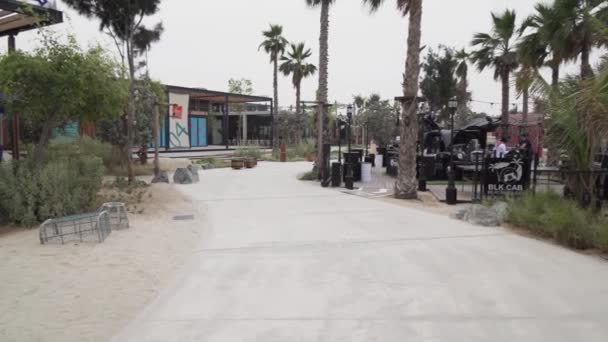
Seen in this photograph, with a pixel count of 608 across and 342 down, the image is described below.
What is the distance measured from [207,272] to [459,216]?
509cm

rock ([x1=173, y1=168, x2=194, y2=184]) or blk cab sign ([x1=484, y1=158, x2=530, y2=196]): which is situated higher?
blk cab sign ([x1=484, y1=158, x2=530, y2=196])

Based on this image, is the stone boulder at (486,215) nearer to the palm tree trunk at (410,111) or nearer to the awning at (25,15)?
the palm tree trunk at (410,111)

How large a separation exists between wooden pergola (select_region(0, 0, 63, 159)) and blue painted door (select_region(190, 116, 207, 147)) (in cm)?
2620

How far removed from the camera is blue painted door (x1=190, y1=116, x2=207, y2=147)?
124ft

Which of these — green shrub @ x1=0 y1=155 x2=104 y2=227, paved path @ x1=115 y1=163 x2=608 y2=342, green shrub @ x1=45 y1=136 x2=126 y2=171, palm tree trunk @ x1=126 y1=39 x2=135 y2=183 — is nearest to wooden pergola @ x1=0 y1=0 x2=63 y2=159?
green shrub @ x1=0 y1=155 x2=104 y2=227

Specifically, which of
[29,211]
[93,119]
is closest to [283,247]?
[29,211]

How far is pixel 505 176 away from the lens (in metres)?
9.95

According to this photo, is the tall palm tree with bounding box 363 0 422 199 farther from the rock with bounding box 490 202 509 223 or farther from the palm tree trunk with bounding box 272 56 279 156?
the palm tree trunk with bounding box 272 56 279 156

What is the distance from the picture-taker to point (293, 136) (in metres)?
37.9

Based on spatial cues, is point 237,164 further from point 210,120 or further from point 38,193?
point 210,120

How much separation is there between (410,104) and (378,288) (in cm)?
702

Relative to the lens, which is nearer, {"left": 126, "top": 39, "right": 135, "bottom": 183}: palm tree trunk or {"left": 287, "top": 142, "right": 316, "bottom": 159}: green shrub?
{"left": 126, "top": 39, "right": 135, "bottom": 183}: palm tree trunk

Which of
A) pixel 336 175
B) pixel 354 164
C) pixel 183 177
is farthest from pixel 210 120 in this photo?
pixel 336 175

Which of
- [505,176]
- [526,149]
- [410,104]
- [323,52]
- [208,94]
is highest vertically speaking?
[208,94]
